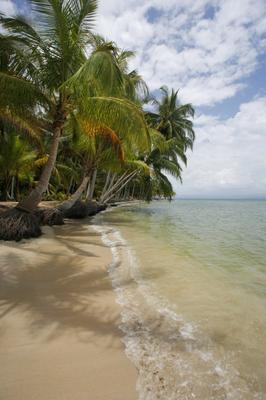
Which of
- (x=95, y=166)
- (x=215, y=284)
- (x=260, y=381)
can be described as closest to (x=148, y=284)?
(x=215, y=284)

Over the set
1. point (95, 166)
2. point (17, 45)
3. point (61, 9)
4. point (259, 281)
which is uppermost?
point (61, 9)

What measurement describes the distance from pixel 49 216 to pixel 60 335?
9068 millimetres

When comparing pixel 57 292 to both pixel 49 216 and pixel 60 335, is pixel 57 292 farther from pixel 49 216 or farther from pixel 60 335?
pixel 49 216

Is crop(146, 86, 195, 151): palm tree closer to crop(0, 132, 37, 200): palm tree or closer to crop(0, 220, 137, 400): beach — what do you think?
crop(0, 132, 37, 200): palm tree

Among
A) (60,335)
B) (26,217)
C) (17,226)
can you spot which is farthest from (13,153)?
(60,335)

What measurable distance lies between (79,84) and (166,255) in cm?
517

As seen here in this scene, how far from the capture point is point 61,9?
27.1 ft

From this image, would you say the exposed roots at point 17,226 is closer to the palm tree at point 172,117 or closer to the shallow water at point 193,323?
the shallow water at point 193,323

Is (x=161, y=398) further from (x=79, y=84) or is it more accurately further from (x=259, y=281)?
(x=79, y=84)

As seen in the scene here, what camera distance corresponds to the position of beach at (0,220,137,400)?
81.9 inches

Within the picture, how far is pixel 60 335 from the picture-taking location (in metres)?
2.81

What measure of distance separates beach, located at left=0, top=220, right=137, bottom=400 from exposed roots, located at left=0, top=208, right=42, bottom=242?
2170mm

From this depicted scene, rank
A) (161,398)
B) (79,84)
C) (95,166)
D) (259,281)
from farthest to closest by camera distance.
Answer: (95,166) < (79,84) < (259,281) < (161,398)

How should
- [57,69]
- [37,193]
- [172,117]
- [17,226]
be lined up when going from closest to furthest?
[17,226] < [57,69] < [37,193] < [172,117]
